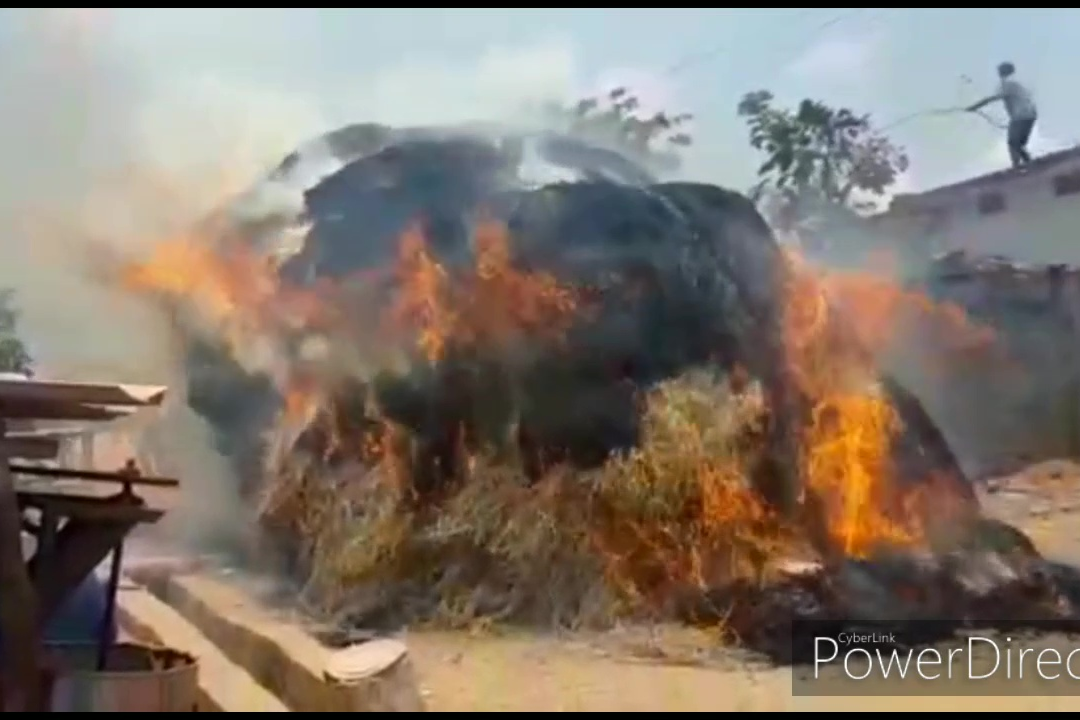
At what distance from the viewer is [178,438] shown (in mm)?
2738

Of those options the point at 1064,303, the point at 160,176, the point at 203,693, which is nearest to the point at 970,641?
the point at 1064,303

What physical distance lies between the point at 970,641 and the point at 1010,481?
1.18 ft

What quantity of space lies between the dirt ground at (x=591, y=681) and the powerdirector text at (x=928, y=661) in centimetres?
3

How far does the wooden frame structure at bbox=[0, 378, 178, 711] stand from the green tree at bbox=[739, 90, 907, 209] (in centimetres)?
138

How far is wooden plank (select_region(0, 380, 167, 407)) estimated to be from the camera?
2.42 meters

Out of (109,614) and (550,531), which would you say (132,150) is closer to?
(109,614)

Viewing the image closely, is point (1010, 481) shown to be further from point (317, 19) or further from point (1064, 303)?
point (317, 19)

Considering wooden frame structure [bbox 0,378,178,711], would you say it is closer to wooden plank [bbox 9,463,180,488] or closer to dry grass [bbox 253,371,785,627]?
wooden plank [bbox 9,463,180,488]

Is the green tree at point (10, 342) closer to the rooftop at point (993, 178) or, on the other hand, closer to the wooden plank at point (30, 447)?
the wooden plank at point (30, 447)

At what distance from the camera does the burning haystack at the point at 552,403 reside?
2713 mm

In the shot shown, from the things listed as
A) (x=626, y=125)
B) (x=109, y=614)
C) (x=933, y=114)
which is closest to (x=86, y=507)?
(x=109, y=614)

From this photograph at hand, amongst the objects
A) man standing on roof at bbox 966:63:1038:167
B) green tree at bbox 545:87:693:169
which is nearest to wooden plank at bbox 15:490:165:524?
green tree at bbox 545:87:693:169

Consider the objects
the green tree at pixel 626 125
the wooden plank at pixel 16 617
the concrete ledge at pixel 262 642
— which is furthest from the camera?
the green tree at pixel 626 125

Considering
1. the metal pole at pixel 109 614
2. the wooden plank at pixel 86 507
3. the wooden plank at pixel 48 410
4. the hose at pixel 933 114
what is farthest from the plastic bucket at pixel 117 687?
the hose at pixel 933 114
